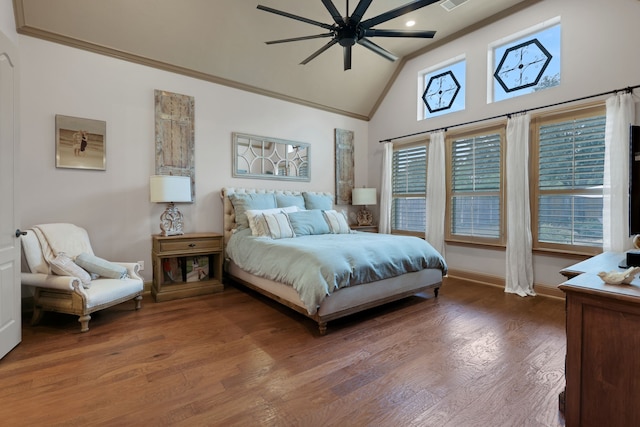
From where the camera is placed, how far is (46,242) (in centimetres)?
282

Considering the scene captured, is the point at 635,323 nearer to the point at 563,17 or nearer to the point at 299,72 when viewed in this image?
the point at 563,17

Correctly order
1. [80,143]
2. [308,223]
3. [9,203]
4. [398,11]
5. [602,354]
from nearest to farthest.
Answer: [602,354] → [9,203] → [398,11] → [80,143] → [308,223]

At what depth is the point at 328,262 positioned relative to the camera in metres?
2.55

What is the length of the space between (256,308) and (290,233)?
37.8 inches

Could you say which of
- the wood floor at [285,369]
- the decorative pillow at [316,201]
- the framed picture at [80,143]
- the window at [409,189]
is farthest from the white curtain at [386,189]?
the framed picture at [80,143]

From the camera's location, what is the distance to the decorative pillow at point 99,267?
284 cm

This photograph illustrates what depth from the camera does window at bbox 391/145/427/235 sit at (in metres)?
5.07

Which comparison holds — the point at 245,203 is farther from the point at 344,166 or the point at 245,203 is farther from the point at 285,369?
the point at 285,369

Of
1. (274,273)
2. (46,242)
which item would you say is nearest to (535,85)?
(274,273)

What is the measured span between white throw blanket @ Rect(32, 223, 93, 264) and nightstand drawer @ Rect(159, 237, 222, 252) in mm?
712

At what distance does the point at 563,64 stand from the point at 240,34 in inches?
156

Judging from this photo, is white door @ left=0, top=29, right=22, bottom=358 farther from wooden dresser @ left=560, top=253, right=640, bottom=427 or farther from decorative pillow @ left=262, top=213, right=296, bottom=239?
wooden dresser @ left=560, top=253, right=640, bottom=427

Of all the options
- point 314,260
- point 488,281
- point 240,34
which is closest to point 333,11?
point 240,34

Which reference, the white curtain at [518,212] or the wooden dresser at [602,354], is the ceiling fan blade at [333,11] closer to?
the wooden dresser at [602,354]
